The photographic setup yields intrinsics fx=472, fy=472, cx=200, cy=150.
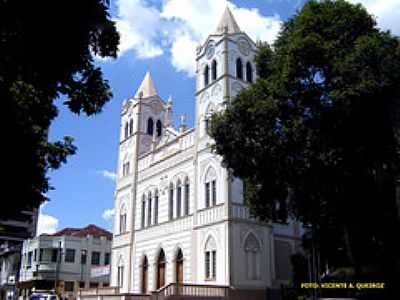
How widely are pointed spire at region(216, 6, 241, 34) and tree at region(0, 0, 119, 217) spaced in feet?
79.4

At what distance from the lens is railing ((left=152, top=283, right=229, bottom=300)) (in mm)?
25594

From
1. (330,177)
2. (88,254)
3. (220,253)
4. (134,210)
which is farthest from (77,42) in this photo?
(88,254)

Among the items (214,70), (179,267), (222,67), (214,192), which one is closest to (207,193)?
(214,192)

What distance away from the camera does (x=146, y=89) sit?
135ft

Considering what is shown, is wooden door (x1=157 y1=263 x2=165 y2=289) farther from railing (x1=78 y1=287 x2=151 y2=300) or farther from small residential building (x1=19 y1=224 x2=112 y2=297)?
small residential building (x1=19 y1=224 x2=112 y2=297)

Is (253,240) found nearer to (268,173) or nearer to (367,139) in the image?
(268,173)

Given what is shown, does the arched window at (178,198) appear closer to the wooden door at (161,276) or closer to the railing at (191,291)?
the wooden door at (161,276)

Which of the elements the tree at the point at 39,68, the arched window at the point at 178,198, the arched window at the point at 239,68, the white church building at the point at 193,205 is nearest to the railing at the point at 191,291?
the white church building at the point at 193,205

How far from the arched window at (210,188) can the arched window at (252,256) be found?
10.2 feet

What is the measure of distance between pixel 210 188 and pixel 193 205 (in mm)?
1883

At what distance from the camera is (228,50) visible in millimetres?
31078

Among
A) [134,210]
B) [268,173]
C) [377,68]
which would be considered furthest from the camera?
[134,210]

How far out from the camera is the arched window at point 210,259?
1088 inches

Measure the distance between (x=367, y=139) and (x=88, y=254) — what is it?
47.6m
